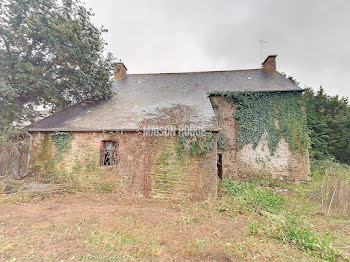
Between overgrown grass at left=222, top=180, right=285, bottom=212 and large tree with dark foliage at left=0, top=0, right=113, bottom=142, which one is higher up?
large tree with dark foliage at left=0, top=0, right=113, bottom=142

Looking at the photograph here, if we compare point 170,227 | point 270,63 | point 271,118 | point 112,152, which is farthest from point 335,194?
point 270,63

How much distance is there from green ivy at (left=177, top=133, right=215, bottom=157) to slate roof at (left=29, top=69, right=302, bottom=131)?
17.4 inches

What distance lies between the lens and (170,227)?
406 centimetres

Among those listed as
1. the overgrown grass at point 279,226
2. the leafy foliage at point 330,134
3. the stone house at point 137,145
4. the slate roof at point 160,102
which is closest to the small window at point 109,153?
the stone house at point 137,145

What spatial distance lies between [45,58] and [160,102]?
5.78 m

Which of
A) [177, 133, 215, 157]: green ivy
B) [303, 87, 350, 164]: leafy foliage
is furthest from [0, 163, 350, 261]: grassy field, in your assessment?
[303, 87, 350, 164]: leafy foliage

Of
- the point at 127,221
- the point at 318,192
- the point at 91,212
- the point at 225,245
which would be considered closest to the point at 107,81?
the point at 91,212

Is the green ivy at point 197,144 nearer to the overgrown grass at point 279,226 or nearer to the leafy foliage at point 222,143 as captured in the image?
the overgrown grass at point 279,226

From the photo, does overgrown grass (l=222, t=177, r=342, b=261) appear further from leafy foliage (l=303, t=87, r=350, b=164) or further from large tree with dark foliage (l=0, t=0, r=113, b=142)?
Result: leafy foliage (l=303, t=87, r=350, b=164)

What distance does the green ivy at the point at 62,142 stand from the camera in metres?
6.94

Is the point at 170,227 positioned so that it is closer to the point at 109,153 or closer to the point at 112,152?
the point at 112,152

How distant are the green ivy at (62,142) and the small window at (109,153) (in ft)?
4.95

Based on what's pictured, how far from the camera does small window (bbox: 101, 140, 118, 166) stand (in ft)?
22.3

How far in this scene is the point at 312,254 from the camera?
9.95 feet
